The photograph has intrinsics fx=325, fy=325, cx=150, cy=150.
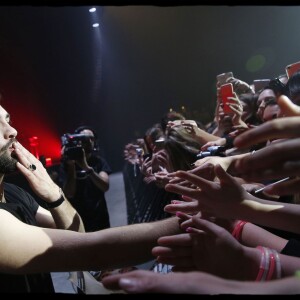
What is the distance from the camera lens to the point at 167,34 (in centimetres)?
158

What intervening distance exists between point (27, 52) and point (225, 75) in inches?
72.9

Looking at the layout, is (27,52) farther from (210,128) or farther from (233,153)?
(233,153)

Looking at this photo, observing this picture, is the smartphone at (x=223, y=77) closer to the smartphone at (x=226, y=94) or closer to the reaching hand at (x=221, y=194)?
the smartphone at (x=226, y=94)

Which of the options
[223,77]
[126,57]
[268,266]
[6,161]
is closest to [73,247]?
[6,161]

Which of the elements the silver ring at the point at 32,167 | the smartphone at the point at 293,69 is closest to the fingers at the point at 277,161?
the smartphone at the point at 293,69

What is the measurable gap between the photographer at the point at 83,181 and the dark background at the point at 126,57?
25cm

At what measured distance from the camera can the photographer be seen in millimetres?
2156

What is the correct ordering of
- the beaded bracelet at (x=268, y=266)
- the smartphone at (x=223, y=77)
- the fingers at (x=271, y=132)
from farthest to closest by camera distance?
the smartphone at (x=223, y=77)
the beaded bracelet at (x=268, y=266)
the fingers at (x=271, y=132)

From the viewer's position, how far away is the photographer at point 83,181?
7.07ft

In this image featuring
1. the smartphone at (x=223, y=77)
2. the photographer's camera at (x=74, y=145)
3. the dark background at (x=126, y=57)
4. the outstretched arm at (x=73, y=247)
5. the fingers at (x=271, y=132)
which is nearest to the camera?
the fingers at (x=271, y=132)

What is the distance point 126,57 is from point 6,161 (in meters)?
0.75

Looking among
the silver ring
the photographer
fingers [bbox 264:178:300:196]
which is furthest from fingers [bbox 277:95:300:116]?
the photographer

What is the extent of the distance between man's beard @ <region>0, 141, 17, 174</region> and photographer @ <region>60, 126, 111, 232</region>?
3.39 feet

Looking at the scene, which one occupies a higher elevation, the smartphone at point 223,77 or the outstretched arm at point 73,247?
the smartphone at point 223,77
